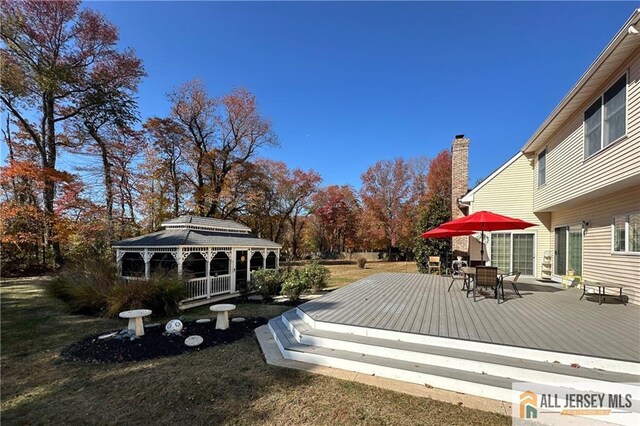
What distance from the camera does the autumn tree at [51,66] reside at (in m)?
14.7

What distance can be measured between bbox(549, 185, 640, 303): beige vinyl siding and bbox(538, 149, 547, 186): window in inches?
68.2

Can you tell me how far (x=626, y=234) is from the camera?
690 cm

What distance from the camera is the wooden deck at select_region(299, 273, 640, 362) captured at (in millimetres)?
3982

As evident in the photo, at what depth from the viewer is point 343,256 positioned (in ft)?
117

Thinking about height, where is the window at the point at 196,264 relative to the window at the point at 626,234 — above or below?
below

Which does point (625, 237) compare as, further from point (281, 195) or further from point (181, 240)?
point (281, 195)

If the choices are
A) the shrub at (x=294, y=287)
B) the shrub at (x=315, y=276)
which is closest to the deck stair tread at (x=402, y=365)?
the shrub at (x=294, y=287)

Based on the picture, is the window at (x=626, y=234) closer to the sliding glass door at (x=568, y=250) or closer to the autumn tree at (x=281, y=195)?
the sliding glass door at (x=568, y=250)

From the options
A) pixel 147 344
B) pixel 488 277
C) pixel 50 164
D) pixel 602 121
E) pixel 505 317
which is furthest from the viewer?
pixel 50 164

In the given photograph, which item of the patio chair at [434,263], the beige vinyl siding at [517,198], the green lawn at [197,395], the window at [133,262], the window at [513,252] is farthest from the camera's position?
the patio chair at [434,263]

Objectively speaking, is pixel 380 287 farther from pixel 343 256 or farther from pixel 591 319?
pixel 343 256

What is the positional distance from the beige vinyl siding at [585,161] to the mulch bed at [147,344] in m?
8.98

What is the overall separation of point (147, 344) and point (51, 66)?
18.7 m

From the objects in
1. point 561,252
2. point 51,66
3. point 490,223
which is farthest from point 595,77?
point 51,66
